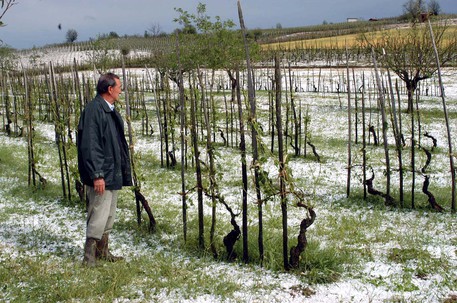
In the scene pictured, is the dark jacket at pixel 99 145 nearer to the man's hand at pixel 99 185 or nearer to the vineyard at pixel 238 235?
the man's hand at pixel 99 185

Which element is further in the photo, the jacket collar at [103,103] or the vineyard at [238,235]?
the jacket collar at [103,103]

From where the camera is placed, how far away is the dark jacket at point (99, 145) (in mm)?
4301

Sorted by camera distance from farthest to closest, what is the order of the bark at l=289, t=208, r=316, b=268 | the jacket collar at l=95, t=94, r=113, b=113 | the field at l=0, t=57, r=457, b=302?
the bark at l=289, t=208, r=316, b=268 < the jacket collar at l=95, t=94, r=113, b=113 < the field at l=0, t=57, r=457, b=302

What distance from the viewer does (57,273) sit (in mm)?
4367

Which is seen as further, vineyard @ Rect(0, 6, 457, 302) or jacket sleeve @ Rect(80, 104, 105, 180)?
jacket sleeve @ Rect(80, 104, 105, 180)

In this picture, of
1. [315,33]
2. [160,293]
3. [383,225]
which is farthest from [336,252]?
[315,33]

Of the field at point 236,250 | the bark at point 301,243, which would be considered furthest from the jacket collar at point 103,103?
the bark at point 301,243

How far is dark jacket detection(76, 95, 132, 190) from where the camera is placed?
4301mm

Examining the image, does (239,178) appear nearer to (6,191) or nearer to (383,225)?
(383,225)

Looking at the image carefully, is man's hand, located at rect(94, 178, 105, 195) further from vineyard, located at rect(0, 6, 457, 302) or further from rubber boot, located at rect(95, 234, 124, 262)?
vineyard, located at rect(0, 6, 457, 302)

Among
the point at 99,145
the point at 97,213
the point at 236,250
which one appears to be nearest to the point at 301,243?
the point at 236,250

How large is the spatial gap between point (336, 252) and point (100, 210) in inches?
104

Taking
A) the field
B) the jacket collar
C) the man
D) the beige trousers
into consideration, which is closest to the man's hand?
the man

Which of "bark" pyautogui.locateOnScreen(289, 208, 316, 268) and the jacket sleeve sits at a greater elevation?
the jacket sleeve
